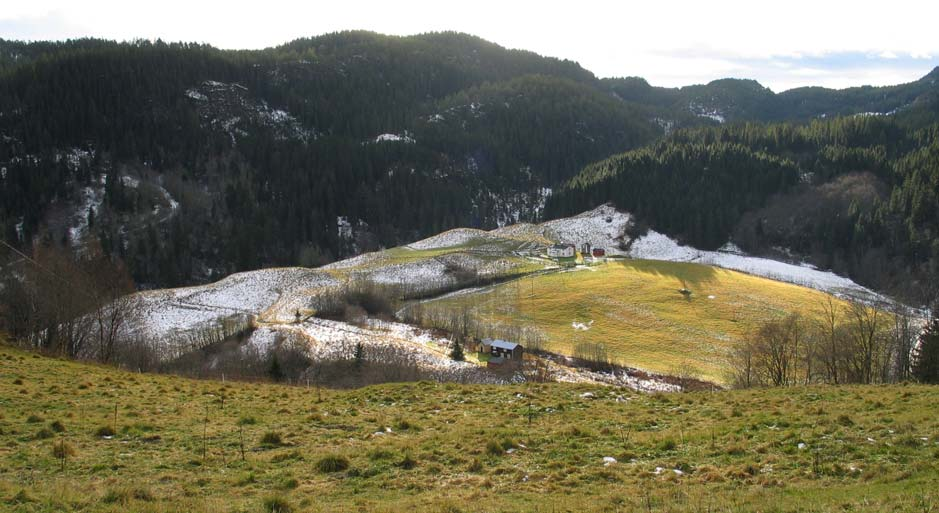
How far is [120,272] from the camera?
58.1 metres

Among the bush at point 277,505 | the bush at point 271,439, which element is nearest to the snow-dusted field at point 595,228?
the bush at point 271,439

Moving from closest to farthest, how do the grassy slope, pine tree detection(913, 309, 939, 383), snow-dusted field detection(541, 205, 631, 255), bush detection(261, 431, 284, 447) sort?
bush detection(261, 431, 284, 447)
pine tree detection(913, 309, 939, 383)
the grassy slope
snow-dusted field detection(541, 205, 631, 255)

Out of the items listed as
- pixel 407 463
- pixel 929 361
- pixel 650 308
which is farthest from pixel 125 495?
pixel 650 308

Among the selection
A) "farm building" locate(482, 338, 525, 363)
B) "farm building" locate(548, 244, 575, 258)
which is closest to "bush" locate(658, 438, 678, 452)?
"farm building" locate(482, 338, 525, 363)

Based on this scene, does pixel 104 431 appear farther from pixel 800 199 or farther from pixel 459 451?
pixel 800 199

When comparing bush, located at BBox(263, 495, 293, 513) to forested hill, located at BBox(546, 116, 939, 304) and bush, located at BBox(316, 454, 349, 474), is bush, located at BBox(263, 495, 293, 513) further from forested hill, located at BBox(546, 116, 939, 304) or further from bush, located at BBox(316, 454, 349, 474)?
forested hill, located at BBox(546, 116, 939, 304)

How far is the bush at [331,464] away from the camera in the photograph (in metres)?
17.7

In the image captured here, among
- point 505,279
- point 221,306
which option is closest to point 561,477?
point 221,306

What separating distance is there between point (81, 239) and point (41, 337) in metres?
133

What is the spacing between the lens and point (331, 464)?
17781 millimetres

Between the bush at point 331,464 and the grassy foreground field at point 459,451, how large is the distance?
0.20 feet

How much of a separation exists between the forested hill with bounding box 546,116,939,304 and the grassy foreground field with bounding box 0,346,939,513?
11737cm

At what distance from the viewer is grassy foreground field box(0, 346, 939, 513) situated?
47.6ft

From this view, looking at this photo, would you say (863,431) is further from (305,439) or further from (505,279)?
(505,279)
